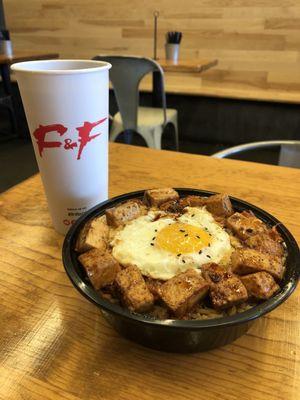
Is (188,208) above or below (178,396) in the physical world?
above

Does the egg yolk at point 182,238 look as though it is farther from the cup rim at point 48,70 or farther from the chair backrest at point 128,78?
the chair backrest at point 128,78

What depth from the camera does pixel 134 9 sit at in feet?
14.2

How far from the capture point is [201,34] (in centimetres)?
417

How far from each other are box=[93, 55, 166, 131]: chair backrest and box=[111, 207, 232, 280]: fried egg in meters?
2.26

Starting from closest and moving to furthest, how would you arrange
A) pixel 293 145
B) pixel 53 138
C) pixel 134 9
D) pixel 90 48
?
pixel 53 138, pixel 293 145, pixel 134 9, pixel 90 48

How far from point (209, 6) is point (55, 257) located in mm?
4060

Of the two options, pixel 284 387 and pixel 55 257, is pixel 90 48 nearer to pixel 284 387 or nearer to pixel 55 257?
pixel 55 257

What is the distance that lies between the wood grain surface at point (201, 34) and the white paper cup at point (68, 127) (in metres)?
3.27

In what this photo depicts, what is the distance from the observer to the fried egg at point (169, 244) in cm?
67

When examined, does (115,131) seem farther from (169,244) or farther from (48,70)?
(169,244)

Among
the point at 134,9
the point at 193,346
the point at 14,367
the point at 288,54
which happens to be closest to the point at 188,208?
the point at 193,346

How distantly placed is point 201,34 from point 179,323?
431 centimetres

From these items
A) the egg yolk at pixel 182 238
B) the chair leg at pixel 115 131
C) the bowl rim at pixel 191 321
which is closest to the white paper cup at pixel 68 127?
the bowl rim at pixel 191 321

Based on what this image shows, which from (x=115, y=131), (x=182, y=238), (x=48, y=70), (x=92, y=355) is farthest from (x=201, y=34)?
(x=92, y=355)
